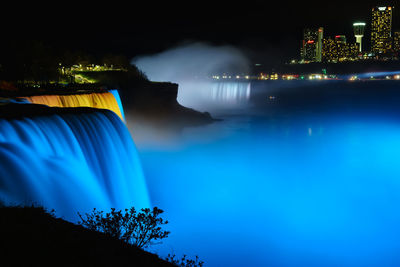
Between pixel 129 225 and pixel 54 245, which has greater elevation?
pixel 54 245

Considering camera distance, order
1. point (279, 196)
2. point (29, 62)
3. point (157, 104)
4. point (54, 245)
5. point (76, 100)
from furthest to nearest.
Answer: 1. point (157, 104)
2. point (29, 62)
3. point (279, 196)
4. point (76, 100)
5. point (54, 245)

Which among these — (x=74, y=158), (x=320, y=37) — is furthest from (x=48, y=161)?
(x=320, y=37)

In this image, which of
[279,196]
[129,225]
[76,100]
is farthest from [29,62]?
[129,225]

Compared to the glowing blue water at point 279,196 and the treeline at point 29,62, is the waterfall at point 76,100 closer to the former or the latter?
the glowing blue water at point 279,196

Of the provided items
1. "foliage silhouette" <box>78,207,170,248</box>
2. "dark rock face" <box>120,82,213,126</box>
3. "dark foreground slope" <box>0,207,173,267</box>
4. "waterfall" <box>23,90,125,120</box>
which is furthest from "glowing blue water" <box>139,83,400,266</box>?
"dark foreground slope" <box>0,207,173,267</box>

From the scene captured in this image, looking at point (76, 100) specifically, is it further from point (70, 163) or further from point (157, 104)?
point (157, 104)

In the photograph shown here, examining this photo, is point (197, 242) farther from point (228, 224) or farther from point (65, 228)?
point (65, 228)
